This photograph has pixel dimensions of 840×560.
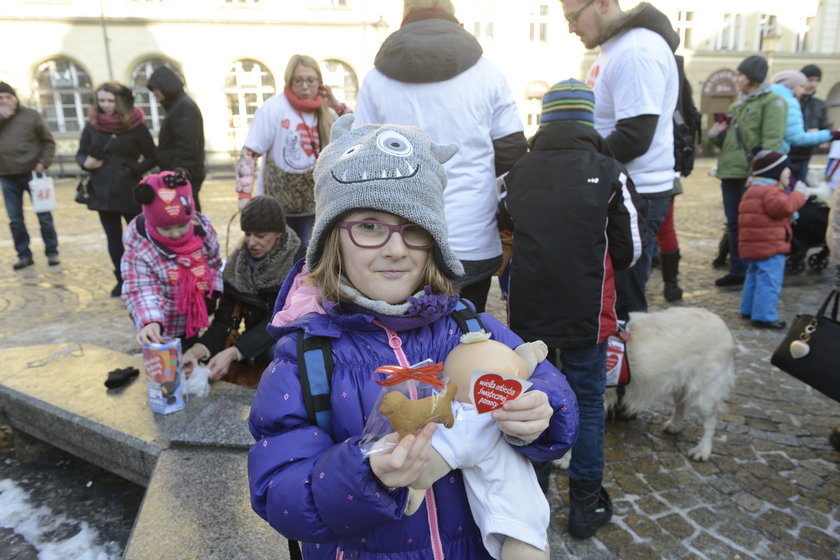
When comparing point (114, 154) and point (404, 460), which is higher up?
point (114, 154)

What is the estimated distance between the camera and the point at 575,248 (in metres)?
2.33

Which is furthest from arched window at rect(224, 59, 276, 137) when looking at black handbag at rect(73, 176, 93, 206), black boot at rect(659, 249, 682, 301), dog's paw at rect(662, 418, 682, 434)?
dog's paw at rect(662, 418, 682, 434)

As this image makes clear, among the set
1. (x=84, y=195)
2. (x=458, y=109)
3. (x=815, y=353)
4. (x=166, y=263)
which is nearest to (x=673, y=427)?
(x=815, y=353)

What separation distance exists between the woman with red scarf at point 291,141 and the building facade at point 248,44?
826 inches

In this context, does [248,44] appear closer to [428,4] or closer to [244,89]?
[244,89]

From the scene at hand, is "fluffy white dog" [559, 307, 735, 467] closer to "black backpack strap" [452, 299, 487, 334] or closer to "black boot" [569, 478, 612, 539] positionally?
"black boot" [569, 478, 612, 539]

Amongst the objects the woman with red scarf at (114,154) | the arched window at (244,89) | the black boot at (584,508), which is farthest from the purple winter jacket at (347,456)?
the arched window at (244,89)

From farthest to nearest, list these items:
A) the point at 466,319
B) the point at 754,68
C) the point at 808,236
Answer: the point at 808,236 → the point at 754,68 → the point at 466,319

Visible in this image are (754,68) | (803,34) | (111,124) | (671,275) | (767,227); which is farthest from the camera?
(803,34)

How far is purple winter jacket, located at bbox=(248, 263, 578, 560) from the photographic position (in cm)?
111

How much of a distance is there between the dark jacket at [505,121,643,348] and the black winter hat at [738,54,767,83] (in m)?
4.07

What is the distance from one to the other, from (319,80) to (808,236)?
562cm

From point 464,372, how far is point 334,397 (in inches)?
12.1

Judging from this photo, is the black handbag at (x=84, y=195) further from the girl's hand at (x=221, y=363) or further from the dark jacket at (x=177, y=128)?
the girl's hand at (x=221, y=363)
